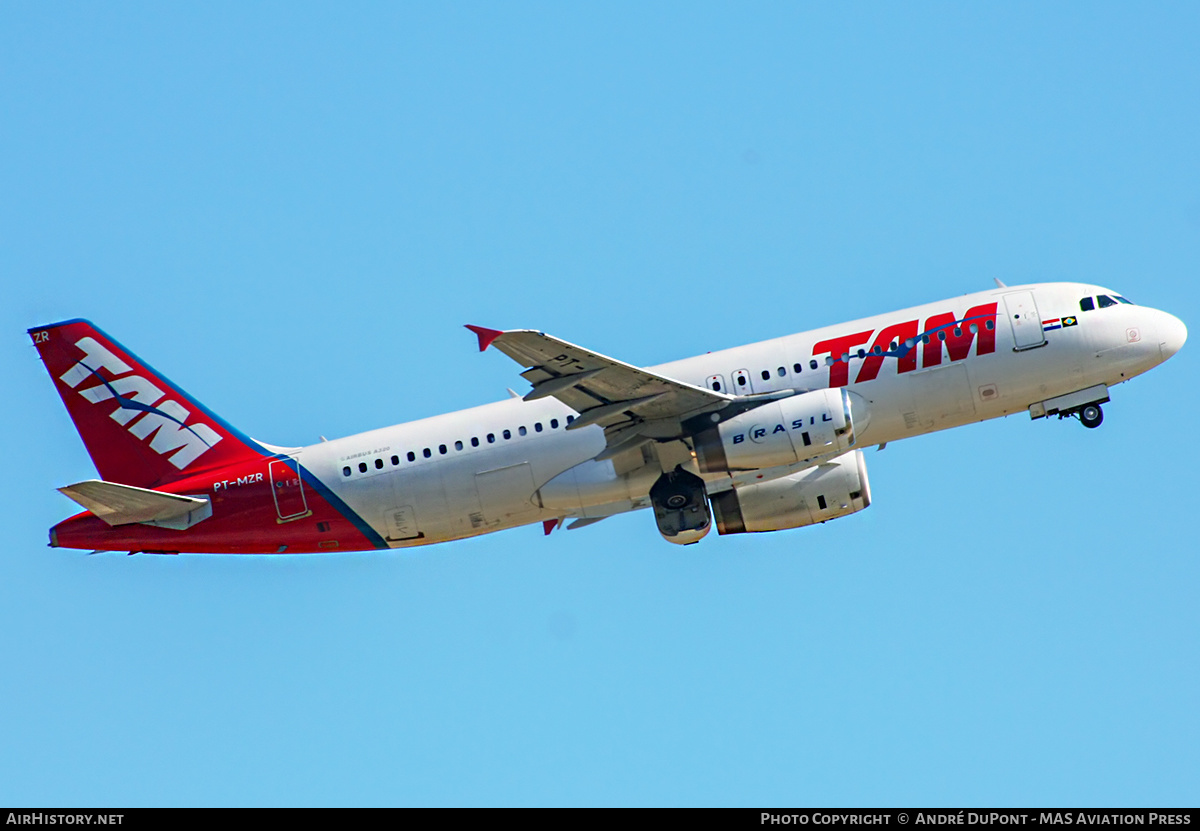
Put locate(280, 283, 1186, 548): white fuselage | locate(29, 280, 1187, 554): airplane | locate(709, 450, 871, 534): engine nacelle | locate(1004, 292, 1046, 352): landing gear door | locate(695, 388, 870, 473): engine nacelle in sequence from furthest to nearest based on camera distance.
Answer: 1. locate(709, 450, 871, 534): engine nacelle
2. locate(1004, 292, 1046, 352): landing gear door
3. locate(280, 283, 1186, 548): white fuselage
4. locate(29, 280, 1187, 554): airplane
5. locate(695, 388, 870, 473): engine nacelle

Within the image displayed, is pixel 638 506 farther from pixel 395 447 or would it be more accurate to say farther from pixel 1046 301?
pixel 1046 301

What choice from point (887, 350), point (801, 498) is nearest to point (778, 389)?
point (887, 350)

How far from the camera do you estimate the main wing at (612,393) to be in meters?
37.7

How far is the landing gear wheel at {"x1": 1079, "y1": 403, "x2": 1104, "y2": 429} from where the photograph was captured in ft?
136

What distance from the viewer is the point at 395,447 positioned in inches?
1667

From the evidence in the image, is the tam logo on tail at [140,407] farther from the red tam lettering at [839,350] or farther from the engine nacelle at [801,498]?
the red tam lettering at [839,350]

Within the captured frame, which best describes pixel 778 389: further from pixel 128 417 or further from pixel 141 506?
pixel 128 417

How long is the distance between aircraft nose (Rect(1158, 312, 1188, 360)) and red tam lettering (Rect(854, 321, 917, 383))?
710 cm

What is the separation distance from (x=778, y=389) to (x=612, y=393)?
189 inches

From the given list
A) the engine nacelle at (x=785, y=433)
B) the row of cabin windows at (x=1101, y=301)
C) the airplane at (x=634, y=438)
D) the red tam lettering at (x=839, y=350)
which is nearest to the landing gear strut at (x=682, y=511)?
the airplane at (x=634, y=438)

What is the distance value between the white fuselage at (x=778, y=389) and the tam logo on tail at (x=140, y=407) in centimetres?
393

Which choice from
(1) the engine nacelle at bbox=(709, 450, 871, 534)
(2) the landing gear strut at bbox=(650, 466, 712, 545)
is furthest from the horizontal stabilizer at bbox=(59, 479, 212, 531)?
(1) the engine nacelle at bbox=(709, 450, 871, 534)

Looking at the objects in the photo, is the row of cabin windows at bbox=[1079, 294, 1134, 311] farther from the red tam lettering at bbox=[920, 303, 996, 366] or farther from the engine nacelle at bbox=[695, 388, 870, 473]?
the engine nacelle at bbox=[695, 388, 870, 473]

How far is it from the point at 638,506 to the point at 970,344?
10381 mm
